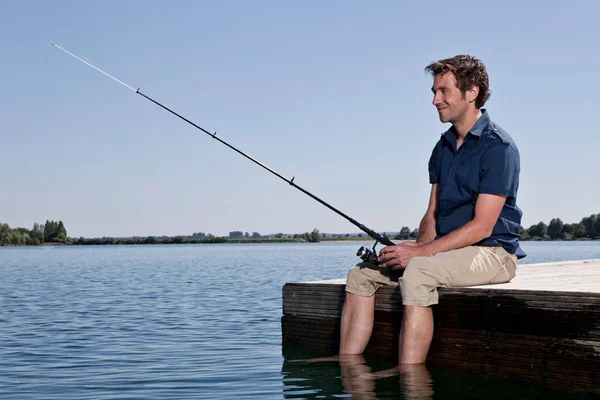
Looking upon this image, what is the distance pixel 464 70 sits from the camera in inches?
180

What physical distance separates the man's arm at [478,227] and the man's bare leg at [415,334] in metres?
0.37

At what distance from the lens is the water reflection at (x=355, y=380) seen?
4.45 metres

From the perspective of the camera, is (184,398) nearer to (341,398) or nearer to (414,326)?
(341,398)

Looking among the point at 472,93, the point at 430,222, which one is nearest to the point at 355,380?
the point at 430,222

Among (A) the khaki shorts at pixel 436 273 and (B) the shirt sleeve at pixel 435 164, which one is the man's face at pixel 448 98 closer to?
(B) the shirt sleeve at pixel 435 164

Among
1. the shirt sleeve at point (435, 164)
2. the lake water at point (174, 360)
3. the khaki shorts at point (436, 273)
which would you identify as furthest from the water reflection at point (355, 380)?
the shirt sleeve at point (435, 164)

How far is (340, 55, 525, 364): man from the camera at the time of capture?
4418mm

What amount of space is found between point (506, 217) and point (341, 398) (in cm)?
153

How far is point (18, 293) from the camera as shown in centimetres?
1573

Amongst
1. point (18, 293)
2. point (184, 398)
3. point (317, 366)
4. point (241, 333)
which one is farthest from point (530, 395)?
point (18, 293)

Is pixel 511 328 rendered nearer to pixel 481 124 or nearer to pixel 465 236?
pixel 465 236

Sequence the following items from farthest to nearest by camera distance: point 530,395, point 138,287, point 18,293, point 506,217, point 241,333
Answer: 1. point 138,287
2. point 18,293
3. point 241,333
4. point 506,217
5. point 530,395

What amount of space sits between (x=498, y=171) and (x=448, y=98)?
1.91 ft

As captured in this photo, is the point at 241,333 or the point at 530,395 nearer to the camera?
the point at 530,395
